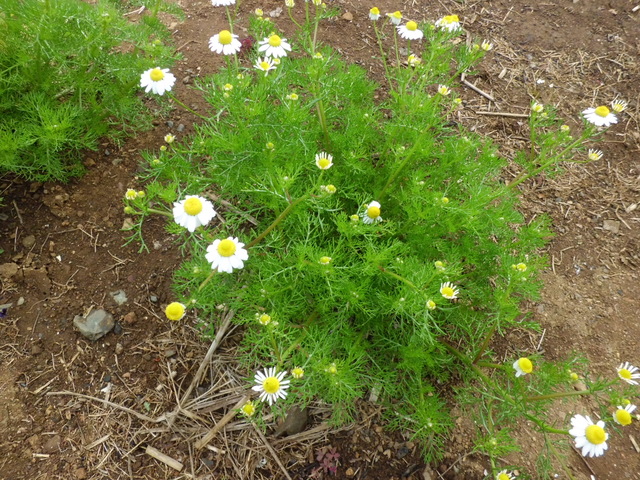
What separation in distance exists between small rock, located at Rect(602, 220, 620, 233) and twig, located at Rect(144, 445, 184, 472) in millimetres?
3793

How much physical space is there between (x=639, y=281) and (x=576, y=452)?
1.58 m

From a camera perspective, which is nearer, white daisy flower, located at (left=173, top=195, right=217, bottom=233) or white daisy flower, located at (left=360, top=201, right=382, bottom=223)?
white daisy flower, located at (left=173, top=195, right=217, bottom=233)

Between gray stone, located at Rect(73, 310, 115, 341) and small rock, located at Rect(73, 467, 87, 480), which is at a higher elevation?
gray stone, located at Rect(73, 310, 115, 341)

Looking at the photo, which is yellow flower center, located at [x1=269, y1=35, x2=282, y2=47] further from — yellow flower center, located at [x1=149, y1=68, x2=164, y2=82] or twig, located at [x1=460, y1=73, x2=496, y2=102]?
twig, located at [x1=460, y1=73, x2=496, y2=102]

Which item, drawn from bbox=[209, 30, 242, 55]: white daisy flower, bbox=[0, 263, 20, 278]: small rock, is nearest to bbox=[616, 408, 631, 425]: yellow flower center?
bbox=[209, 30, 242, 55]: white daisy flower

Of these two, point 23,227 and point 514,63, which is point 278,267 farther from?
point 514,63

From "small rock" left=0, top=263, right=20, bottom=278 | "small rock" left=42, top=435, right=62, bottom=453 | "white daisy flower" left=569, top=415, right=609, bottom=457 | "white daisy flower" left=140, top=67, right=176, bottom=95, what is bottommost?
"small rock" left=42, top=435, right=62, bottom=453

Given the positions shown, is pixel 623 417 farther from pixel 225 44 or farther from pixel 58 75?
pixel 58 75

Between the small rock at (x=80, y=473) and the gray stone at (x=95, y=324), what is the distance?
0.76m

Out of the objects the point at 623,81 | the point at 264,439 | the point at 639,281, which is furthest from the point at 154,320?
the point at 623,81

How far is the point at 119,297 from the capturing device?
3.03 meters

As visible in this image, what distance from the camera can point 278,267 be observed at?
2.49 m

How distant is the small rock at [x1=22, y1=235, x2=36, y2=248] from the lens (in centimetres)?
312

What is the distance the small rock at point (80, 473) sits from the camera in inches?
98.3
